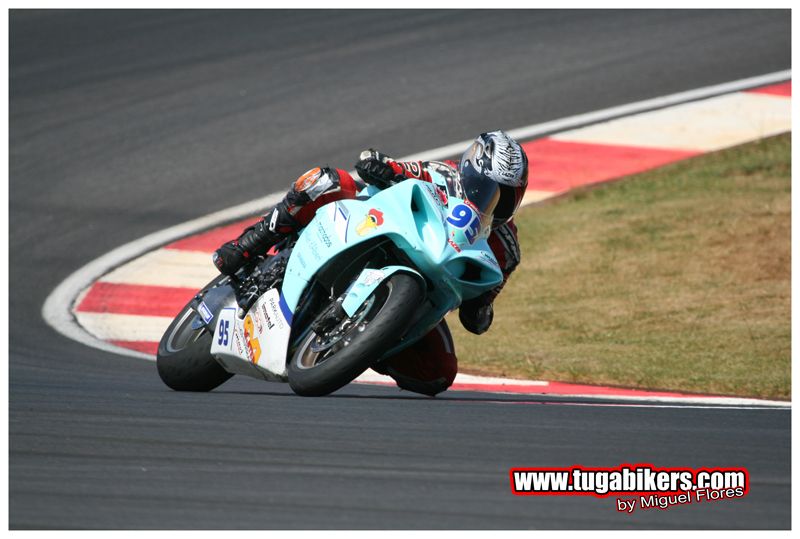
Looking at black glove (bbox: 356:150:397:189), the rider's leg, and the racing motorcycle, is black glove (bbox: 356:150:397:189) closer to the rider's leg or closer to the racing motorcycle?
the racing motorcycle

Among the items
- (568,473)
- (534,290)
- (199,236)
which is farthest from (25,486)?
(199,236)

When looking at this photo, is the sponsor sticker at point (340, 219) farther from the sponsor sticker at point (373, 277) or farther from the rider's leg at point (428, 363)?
the rider's leg at point (428, 363)

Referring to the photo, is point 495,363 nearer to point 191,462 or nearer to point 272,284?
point 272,284

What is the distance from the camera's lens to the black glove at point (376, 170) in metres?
6.29

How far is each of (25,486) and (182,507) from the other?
0.54 m

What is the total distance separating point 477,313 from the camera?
6465mm

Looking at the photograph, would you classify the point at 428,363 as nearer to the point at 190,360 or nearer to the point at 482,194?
the point at 482,194

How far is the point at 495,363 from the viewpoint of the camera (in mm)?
9078

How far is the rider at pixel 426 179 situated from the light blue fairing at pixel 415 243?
0.18 meters

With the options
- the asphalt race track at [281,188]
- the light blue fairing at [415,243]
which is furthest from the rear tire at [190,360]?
the light blue fairing at [415,243]

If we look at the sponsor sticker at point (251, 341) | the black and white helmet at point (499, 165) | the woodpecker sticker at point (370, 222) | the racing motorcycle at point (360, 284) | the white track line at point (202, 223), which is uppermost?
the black and white helmet at point (499, 165)

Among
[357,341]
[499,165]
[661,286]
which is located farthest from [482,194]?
[661,286]

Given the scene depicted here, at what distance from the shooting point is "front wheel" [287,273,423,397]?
5.63 metres

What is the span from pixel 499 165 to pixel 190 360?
6.07 ft
